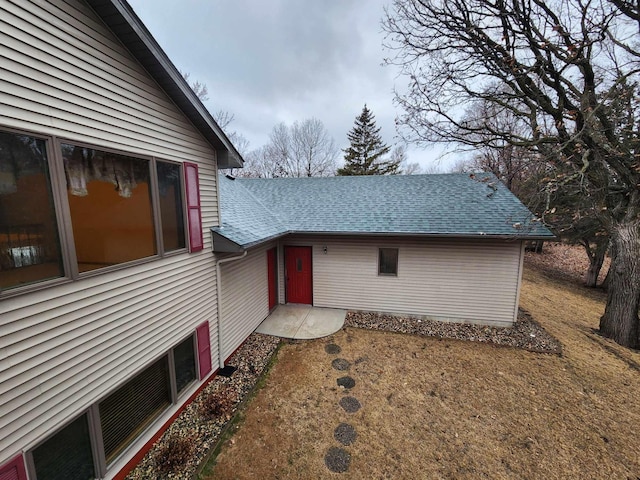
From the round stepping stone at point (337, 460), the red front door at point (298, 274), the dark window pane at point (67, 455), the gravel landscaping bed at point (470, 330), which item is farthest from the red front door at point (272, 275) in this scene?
the dark window pane at point (67, 455)

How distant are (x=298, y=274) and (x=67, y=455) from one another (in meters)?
6.71

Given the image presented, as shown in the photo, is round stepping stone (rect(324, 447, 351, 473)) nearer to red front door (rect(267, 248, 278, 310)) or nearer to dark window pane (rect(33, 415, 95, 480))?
dark window pane (rect(33, 415, 95, 480))

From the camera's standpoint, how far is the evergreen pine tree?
87.1 ft

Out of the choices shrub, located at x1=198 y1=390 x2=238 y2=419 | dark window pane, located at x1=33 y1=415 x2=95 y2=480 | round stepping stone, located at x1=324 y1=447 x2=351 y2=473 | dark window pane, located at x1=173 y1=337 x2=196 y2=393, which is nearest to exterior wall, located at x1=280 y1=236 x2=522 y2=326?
shrub, located at x1=198 y1=390 x2=238 y2=419

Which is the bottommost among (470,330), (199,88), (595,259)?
(470,330)

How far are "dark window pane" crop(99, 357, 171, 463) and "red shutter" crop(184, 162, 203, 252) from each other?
1.98 metres

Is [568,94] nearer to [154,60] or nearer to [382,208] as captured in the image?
[382,208]

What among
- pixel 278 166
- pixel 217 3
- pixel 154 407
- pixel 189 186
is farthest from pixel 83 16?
pixel 278 166

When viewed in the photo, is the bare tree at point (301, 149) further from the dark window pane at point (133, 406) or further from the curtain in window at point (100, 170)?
the dark window pane at point (133, 406)

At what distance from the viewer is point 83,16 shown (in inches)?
111

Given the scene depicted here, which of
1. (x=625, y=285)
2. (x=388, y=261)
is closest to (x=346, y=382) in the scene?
(x=388, y=261)

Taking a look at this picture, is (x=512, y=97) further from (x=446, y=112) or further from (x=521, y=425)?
(x=521, y=425)

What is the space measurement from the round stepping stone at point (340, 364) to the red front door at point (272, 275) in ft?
10.9

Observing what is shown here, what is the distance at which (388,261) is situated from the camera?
8320 millimetres
